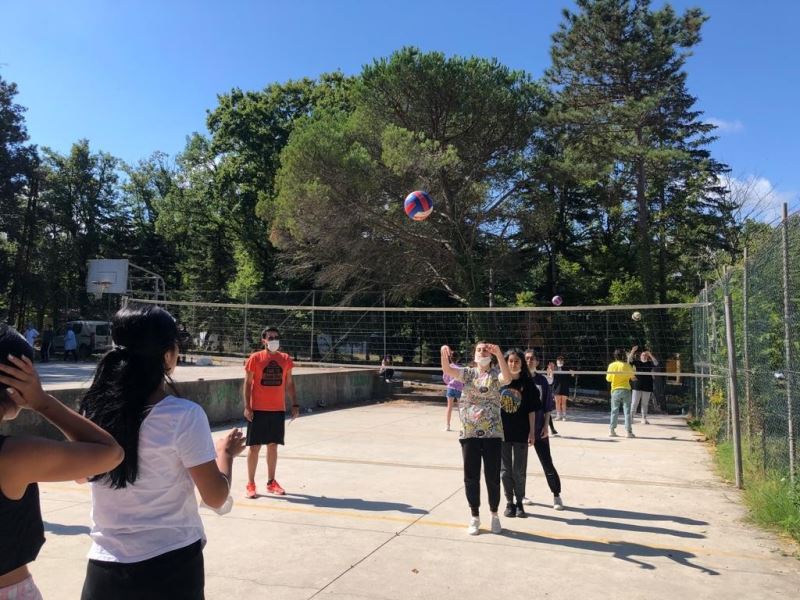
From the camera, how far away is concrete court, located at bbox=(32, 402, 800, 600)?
4395 mm

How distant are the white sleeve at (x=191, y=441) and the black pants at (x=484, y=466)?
12.3ft

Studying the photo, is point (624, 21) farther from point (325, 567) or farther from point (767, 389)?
point (325, 567)

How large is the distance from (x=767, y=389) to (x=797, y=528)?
2.13 meters

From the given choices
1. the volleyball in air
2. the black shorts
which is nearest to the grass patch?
the black shorts

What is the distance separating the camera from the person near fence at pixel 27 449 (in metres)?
1.82

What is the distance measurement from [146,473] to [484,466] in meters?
3.90

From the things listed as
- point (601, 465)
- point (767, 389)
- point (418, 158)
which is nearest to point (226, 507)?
point (767, 389)

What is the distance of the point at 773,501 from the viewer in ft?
19.6

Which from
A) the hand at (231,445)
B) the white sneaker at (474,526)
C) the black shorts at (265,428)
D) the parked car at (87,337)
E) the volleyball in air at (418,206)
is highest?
the volleyball in air at (418,206)

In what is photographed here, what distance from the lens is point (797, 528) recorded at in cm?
544

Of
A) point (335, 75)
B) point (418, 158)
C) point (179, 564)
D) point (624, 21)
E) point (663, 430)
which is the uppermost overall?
→ point (335, 75)

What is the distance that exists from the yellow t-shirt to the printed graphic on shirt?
7.20 meters

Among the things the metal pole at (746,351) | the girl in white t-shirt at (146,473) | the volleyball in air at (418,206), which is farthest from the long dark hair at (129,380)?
the volleyball in air at (418,206)

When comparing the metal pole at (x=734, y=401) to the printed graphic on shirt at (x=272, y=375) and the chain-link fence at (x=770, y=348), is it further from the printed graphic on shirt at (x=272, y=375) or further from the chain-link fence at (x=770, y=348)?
the printed graphic on shirt at (x=272, y=375)
